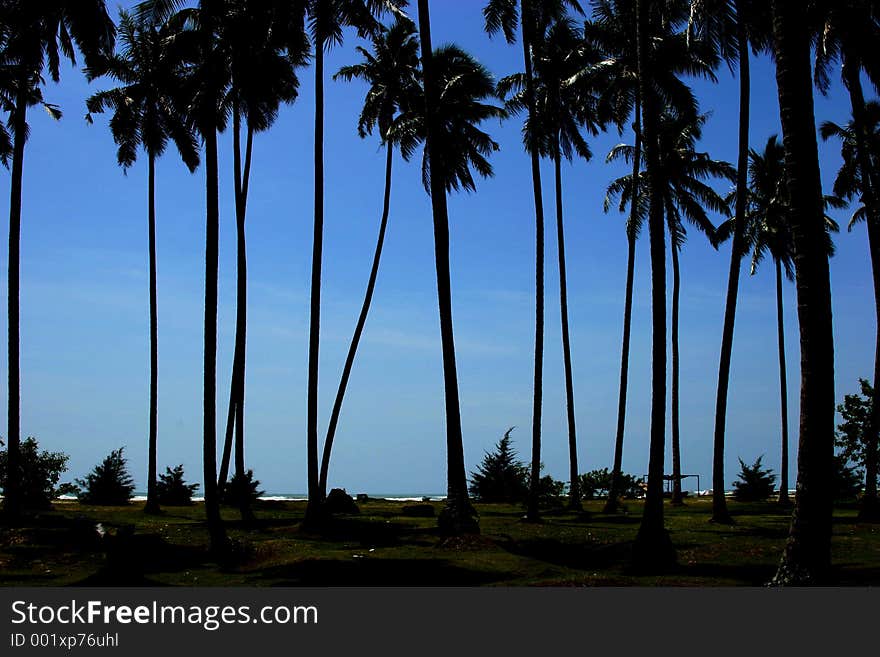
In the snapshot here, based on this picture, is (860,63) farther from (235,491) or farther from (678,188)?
(235,491)

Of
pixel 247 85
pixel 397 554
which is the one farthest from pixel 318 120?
pixel 397 554

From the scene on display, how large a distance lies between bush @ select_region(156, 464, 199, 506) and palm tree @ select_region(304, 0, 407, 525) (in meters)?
A: 17.7

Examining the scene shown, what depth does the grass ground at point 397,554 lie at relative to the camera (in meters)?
15.7

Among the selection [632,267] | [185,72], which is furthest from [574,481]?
[185,72]

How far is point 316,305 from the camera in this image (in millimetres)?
27797

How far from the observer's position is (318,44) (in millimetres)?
28953

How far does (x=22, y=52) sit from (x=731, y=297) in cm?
2521

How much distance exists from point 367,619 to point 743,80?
24.5m

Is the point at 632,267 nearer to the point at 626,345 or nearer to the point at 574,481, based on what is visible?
the point at 626,345

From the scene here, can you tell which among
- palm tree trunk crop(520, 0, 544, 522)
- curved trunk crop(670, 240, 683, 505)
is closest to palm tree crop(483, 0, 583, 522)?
palm tree trunk crop(520, 0, 544, 522)

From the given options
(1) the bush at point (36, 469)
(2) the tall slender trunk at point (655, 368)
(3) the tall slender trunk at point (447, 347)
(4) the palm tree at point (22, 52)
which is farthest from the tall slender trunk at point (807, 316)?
(1) the bush at point (36, 469)

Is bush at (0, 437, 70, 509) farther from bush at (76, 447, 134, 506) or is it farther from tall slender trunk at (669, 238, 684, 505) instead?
tall slender trunk at (669, 238, 684, 505)

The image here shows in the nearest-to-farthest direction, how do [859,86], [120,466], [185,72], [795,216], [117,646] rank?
[117,646], [795,216], [859,86], [185,72], [120,466]

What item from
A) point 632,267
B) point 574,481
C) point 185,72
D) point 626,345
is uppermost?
point 185,72
